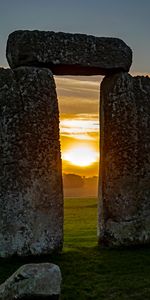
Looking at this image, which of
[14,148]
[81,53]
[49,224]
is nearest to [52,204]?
[49,224]

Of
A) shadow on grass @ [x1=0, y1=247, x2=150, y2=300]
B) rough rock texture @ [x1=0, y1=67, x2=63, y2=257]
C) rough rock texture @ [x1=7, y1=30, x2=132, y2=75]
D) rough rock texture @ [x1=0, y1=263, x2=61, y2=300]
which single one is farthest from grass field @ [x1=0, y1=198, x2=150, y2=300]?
rough rock texture @ [x1=7, y1=30, x2=132, y2=75]

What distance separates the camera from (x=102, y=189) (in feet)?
51.8

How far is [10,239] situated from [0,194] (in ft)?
3.57

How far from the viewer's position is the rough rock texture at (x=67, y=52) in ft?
48.3

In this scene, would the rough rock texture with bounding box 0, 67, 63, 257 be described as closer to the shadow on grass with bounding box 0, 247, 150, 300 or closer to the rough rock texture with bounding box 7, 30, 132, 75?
the rough rock texture with bounding box 7, 30, 132, 75

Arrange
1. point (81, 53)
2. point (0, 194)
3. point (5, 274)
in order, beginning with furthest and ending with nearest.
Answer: point (81, 53) → point (0, 194) → point (5, 274)

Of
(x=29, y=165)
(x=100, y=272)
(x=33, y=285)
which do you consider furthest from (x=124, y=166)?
(x=33, y=285)

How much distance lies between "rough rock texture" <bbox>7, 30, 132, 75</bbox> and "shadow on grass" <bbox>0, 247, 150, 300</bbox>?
461cm

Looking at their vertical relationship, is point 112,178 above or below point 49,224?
above

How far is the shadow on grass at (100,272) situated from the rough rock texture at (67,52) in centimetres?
461

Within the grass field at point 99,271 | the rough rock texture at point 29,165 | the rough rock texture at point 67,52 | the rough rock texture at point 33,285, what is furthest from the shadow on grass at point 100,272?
the rough rock texture at point 67,52

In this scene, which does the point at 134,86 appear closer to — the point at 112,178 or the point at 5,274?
the point at 112,178

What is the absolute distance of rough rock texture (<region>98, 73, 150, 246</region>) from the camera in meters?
15.6

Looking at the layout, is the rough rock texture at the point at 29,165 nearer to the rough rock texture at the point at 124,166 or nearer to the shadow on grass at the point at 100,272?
the shadow on grass at the point at 100,272
